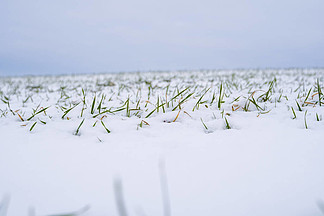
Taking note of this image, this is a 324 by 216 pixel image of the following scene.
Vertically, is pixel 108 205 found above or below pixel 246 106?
below

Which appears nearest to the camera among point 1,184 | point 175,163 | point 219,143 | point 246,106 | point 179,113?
point 1,184

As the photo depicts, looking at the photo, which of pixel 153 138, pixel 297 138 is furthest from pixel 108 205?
pixel 297 138

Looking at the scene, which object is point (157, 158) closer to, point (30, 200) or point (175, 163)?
point (175, 163)

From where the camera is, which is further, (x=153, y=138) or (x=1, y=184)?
(x=153, y=138)

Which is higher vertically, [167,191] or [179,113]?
[179,113]

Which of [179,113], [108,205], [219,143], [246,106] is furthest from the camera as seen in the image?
[246,106]

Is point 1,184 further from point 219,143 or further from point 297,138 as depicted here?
point 297,138

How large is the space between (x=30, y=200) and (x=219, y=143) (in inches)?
34.0

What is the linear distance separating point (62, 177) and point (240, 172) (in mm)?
714

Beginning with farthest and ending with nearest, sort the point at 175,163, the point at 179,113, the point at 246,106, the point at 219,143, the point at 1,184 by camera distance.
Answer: the point at 246,106
the point at 179,113
the point at 219,143
the point at 175,163
the point at 1,184

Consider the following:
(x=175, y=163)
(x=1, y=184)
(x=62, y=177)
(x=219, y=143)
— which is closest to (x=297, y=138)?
(x=219, y=143)

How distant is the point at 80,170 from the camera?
2.87ft

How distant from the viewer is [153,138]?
1214 millimetres

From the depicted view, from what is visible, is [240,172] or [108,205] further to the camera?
[240,172]
